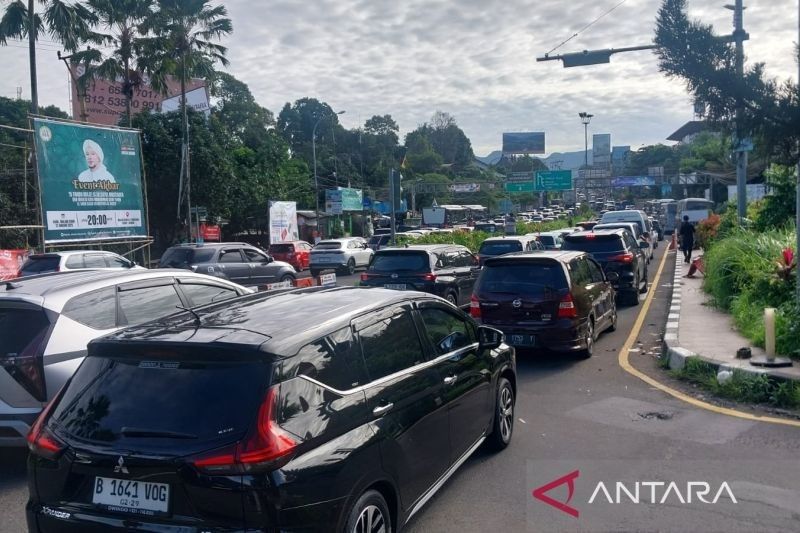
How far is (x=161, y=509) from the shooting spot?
348cm

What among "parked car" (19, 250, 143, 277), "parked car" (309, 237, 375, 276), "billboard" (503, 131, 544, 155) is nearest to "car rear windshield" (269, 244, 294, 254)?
"parked car" (309, 237, 375, 276)

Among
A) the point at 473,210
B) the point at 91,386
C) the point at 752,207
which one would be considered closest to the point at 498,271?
the point at 91,386

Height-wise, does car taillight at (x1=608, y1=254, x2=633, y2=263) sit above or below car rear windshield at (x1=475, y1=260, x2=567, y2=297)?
below

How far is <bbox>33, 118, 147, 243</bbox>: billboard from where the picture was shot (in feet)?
68.9

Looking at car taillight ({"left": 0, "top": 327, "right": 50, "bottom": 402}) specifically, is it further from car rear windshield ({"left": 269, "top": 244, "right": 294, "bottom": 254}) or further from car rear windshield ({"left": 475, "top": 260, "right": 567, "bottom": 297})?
car rear windshield ({"left": 269, "top": 244, "right": 294, "bottom": 254})

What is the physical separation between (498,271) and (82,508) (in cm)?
788

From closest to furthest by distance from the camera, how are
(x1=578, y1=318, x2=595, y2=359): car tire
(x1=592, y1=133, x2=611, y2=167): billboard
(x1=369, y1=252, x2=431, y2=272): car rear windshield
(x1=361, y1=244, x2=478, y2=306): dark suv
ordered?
(x1=578, y1=318, x2=595, y2=359): car tire
(x1=361, y1=244, x2=478, y2=306): dark suv
(x1=369, y1=252, x2=431, y2=272): car rear windshield
(x1=592, y1=133, x2=611, y2=167): billboard

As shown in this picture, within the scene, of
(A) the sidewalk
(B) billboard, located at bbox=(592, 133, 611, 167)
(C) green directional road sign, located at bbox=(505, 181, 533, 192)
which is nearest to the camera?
(A) the sidewalk

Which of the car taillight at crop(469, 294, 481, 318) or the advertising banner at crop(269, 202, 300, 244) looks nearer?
the car taillight at crop(469, 294, 481, 318)

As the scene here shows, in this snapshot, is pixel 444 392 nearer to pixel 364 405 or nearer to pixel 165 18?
pixel 364 405

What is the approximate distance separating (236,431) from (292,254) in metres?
30.0

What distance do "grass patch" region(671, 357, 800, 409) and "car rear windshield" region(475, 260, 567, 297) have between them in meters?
2.33

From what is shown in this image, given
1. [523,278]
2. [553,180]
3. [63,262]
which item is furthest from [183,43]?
[553,180]

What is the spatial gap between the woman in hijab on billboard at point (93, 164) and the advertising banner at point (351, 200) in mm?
30247
